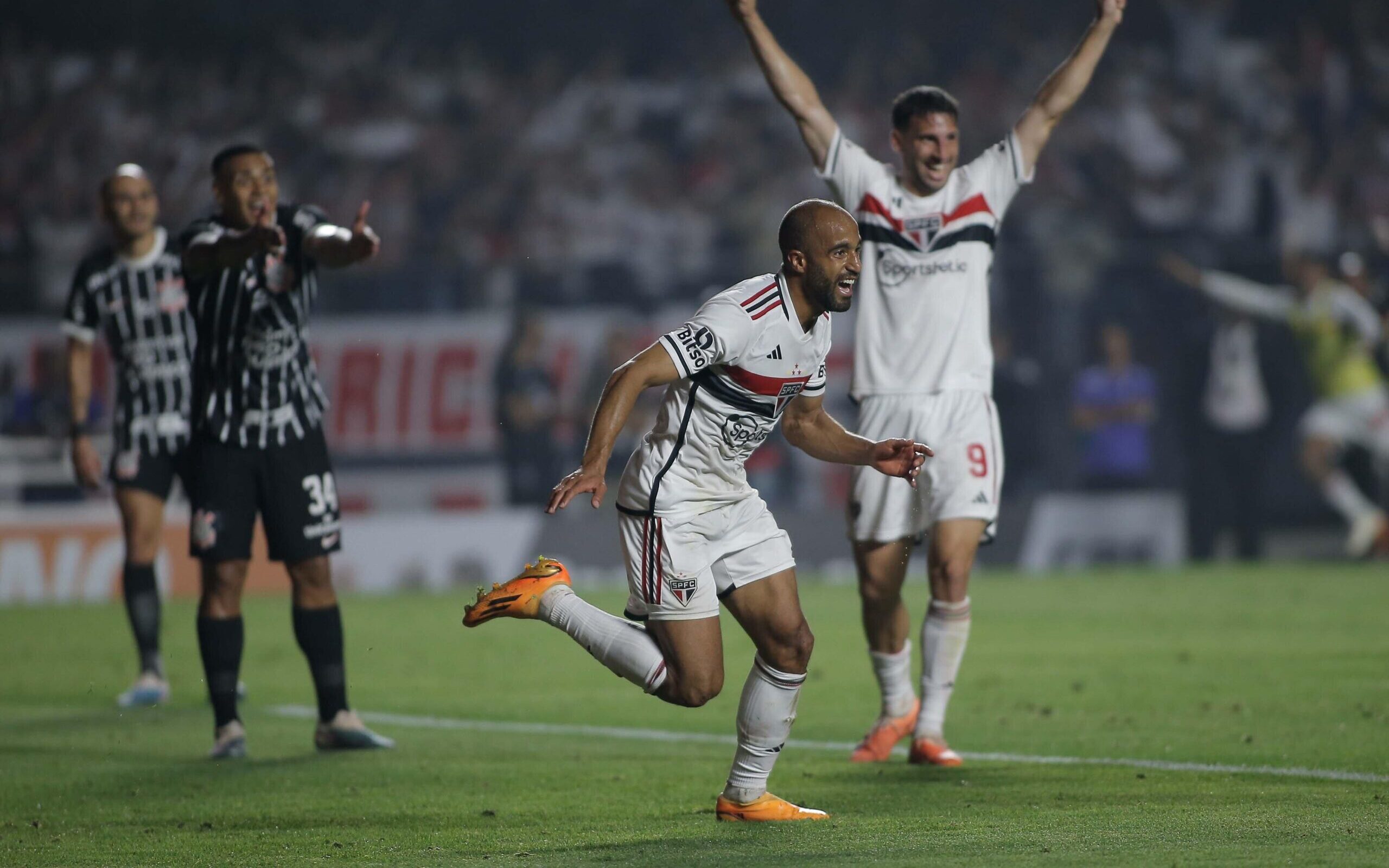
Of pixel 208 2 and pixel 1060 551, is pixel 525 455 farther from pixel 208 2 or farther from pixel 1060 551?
pixel 208 2

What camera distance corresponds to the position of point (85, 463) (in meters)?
9.09

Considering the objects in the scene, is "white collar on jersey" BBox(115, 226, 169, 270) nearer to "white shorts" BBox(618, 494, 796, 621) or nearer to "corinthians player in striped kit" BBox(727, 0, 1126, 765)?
"corinthians player in striped kit" BBox(727, 0, 1126, 765)

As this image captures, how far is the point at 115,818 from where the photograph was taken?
593 cm

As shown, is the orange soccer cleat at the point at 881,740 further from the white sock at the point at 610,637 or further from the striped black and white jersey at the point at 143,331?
the striped black and white jersey at the point at 143,331

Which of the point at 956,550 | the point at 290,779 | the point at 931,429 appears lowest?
the point at 290,779

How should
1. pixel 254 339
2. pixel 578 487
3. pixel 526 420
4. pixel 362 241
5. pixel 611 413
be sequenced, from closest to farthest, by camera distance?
pixel 578 487, pixel 611 413, pixel 362 241, pixel 254 339, pixel 526 420

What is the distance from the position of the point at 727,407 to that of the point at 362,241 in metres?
1.85

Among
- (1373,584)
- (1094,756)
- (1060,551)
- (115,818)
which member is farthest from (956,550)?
(1060,551)

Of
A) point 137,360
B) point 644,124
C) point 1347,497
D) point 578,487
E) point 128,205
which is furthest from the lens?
point 644,124

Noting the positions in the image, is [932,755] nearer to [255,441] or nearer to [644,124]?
[255,441]

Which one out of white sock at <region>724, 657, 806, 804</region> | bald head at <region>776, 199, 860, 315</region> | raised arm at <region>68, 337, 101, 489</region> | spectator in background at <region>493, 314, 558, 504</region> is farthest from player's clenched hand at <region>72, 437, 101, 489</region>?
spectator in background at <region>493, 314, 558, 504</region>

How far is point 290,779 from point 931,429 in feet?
9.47

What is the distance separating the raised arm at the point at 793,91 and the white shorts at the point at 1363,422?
36.5 feet

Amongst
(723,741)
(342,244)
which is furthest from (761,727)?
(342,244)
